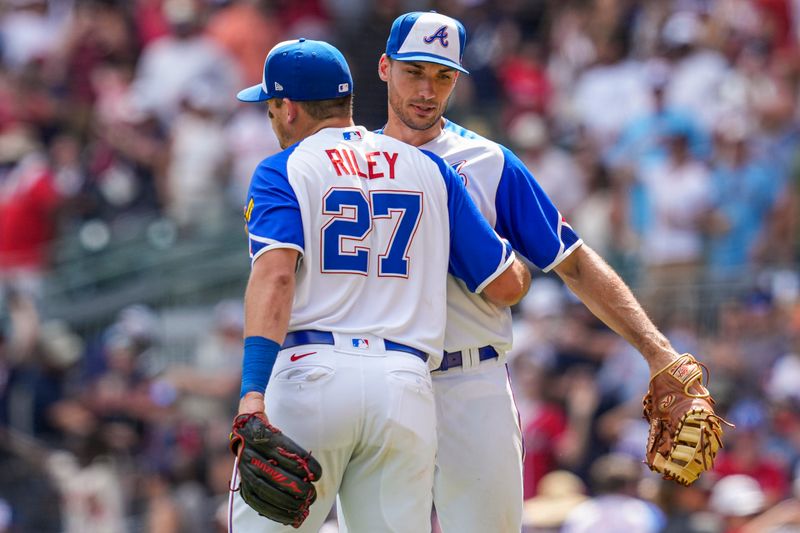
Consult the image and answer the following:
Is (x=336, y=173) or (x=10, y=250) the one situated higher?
(x=336, y=173)

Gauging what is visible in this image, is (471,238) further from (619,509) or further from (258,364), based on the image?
(619,509)

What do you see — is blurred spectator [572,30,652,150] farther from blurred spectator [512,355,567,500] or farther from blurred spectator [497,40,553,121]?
blurred spectator [512,355,567,500]

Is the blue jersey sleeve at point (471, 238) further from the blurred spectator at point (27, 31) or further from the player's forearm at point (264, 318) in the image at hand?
the blurred spectator at point (27, 31)

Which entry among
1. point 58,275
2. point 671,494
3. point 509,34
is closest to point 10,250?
point 58,275

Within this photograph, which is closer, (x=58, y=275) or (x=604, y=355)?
(x=604, y=355)

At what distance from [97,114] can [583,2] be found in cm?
474

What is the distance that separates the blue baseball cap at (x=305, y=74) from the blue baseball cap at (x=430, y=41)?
→ 1.27 ft

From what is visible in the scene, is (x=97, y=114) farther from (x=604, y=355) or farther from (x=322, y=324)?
(x=322, y=324)

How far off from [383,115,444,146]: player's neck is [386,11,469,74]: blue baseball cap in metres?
0.24

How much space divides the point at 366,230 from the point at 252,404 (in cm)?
69

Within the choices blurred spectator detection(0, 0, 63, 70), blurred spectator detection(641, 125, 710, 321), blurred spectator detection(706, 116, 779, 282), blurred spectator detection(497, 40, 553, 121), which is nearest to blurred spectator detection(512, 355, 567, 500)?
blurred spectator detection(641, 125, 710, 321)

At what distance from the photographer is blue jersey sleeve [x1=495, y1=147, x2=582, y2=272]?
5.47 meters

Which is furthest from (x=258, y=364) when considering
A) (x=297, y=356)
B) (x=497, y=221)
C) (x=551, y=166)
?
(x=551, y=166)

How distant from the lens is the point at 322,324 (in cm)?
498
